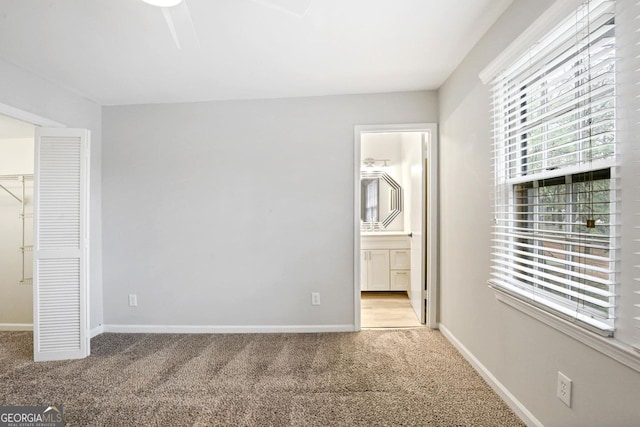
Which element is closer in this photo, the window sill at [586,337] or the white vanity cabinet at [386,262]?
the window sill at [586,337]

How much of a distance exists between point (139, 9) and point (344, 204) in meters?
2.17

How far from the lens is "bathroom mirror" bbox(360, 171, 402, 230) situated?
15.8 ft

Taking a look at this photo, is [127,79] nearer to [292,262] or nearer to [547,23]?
[292,262]

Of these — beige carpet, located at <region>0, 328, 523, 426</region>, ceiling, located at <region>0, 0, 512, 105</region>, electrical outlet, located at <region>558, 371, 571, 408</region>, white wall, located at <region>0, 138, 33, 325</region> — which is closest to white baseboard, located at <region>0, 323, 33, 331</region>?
white wall, located at <region>0, 138, 33, 325</region>

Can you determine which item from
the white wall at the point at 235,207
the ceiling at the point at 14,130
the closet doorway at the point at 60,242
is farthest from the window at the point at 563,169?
the ceiling at the point at 14,130

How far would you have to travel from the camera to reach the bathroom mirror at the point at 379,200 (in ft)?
15.8

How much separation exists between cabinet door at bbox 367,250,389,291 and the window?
2504 mm

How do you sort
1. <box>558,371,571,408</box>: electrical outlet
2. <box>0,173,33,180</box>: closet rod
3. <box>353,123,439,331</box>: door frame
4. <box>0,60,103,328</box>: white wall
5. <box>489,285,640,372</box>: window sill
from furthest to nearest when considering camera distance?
<box>0,173,33,180</box>: closet rod
<box>353,123,439,331</box>: door frame
<box>0,60,103,328</box>: white wall
<box>558,371,571,408</box>: electrical outlet
<box>489,285,640,372</box>: window sill

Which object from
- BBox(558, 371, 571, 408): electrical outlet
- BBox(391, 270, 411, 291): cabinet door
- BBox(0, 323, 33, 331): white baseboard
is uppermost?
BBox(558, 371, 571, 408): electrical outlet

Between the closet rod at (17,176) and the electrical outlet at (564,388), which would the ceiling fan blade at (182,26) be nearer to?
the electrical outlet at (564,388)

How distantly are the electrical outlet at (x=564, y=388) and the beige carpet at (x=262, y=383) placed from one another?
451 millimetres

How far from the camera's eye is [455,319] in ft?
8.86

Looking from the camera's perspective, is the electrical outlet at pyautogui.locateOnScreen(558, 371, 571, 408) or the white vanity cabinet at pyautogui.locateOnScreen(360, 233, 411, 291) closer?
the electrical outlet at pyautogui.locateOnScreen(558, 371, 571, 408)

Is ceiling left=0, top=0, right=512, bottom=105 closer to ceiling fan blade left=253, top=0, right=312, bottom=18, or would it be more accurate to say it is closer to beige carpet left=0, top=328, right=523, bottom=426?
ceiling fan blade left=253, top=0, right=312, bottom=18
